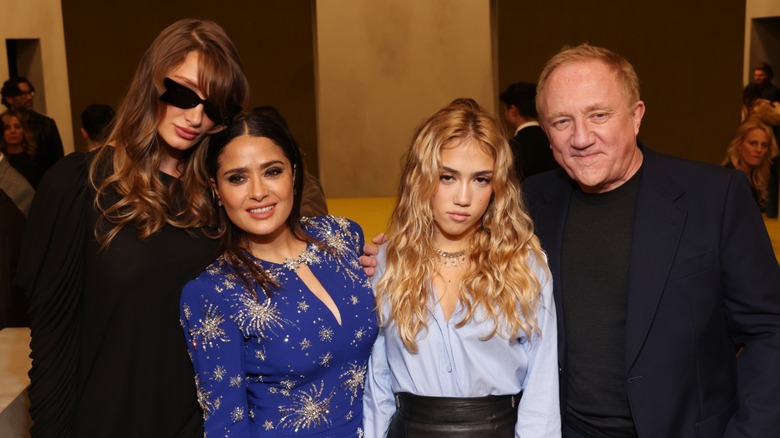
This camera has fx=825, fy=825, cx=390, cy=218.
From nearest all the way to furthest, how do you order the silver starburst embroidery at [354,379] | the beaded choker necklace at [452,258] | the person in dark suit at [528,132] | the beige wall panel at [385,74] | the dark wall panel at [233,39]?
1. the silver starburst embroidery at [354,379]
2. the beaded choker necklace at [452,258]
3. the person in dark suit at [528,132]
4. the beige wall panel at [385,74]
5. the dark wall panel at [233,39]

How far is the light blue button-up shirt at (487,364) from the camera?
2.46 meters

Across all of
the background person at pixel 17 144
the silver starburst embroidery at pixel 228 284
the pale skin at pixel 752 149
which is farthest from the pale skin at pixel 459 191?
the background person at pixel 17 144

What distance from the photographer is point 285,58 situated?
1730 centimetres

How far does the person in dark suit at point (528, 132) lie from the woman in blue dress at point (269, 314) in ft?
12.4

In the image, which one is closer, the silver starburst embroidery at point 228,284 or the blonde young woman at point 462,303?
the silver starburst embroidery at point 228,284

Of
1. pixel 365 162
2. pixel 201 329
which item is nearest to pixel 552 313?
pixel 201 329

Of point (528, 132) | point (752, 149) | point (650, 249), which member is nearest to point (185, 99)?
point (650, 249)

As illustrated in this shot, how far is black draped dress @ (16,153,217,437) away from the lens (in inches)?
95.0

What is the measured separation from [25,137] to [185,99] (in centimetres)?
729

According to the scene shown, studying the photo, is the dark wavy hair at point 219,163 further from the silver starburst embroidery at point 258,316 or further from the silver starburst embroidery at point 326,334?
the silver starburst embroidery at point 326,334

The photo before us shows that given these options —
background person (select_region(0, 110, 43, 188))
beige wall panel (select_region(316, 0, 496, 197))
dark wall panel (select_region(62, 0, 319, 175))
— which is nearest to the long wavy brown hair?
background person (select_region(0, 110, 43, 188))

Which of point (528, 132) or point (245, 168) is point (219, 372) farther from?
point (528, 132)

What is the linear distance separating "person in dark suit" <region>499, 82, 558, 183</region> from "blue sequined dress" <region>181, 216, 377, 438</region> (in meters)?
3.80

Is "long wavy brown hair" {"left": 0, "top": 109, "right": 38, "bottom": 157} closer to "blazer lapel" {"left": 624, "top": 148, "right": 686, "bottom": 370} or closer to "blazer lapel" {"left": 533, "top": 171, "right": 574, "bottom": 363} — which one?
"blazer lapel" {"left": 533, "top": 171, "right": 574, "bottom": 363}
